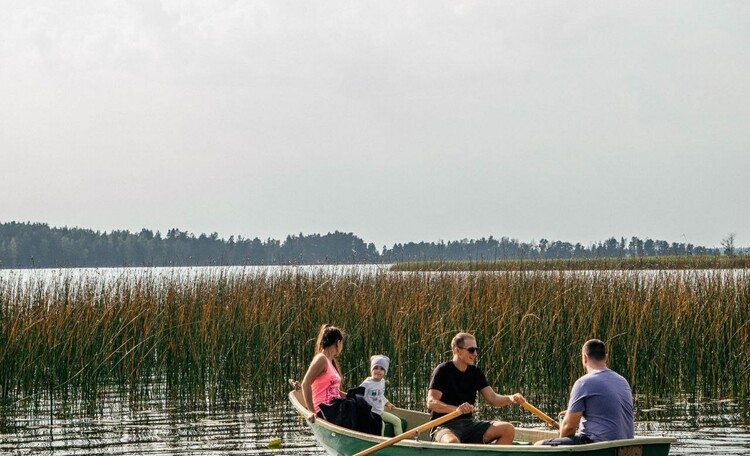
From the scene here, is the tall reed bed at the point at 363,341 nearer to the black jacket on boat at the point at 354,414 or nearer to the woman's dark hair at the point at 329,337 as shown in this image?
the black jacket on boat at the point at 354,414

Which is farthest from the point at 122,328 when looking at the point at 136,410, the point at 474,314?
the point at 474,314

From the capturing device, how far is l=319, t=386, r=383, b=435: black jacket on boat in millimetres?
7316

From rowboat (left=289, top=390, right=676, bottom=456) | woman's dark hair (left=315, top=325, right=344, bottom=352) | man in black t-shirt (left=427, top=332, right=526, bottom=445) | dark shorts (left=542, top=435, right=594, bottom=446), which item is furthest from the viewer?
woman's dark hair (left=315, top=325, right=344, bottom=352)

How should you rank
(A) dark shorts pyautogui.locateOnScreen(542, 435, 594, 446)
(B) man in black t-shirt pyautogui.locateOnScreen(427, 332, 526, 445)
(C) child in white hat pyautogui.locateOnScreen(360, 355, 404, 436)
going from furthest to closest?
(C) child in white hat pyautogui.locateOnScreen(360, 355, 404, 436) → (B) man in black t-shirt pyautogui.locateOnScreen(427, 332, 526, 445) → (A) dark shorts pyautogui.locateOnScreen(542, 435, 594, 446)

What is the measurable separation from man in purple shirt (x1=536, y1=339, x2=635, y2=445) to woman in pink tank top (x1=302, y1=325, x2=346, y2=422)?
1.97 metres

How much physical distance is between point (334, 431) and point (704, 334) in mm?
5842

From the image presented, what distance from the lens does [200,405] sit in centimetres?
1055

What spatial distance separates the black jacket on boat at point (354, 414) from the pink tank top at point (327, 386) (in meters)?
0.08

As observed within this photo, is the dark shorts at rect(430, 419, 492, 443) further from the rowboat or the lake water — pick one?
the lake water

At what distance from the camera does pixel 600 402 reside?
5.93 m

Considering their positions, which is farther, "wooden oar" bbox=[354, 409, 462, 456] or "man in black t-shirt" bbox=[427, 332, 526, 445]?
"man in black t-shirt" bbox=[427, 332, 526, 445]

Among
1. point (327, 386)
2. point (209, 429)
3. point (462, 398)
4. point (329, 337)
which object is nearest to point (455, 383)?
point (462, 398)

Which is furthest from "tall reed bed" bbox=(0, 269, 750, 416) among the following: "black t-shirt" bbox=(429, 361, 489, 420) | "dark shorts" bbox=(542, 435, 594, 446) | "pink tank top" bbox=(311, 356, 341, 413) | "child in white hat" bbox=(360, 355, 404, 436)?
"dark shorts" bbox=(542, 435, 594, 446)

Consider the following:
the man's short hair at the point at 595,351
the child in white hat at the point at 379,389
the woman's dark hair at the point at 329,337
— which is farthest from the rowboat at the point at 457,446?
the woman's dark hair at the point at 329,337
